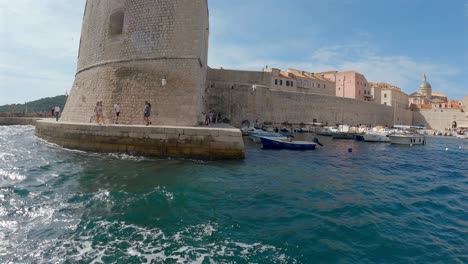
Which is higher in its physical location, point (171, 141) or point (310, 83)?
point (310, 83)

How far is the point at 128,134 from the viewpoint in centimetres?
936

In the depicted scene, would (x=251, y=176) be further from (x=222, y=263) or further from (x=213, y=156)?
(x=222, y=263)

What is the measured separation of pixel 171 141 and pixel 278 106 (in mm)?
20502

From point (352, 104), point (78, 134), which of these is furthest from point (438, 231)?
point (352, 104)

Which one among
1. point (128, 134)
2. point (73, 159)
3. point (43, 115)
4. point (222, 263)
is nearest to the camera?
point (222, 263)

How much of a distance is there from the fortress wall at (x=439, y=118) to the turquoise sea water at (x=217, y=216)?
171 ft

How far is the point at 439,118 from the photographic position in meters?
50.1

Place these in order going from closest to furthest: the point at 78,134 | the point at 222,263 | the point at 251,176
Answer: the point at 222,263 < the point at 251,176 < the point at 78,134

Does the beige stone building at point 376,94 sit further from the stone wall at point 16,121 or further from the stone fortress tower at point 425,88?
→ the stone wall at point 16,121

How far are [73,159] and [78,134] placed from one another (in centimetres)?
190

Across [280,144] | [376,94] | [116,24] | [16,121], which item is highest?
[376,94]

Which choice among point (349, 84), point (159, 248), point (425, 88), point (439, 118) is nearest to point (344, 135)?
point (349, 84)

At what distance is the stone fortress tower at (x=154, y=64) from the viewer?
35.3ft

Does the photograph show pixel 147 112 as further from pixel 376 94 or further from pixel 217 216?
pixel 376 94
